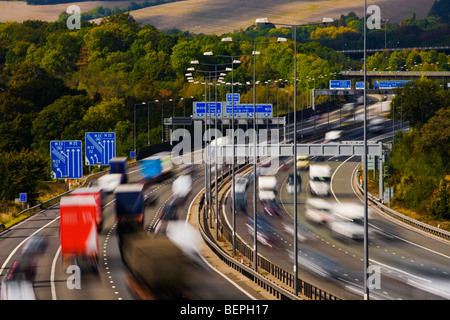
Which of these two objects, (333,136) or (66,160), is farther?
(333,136)

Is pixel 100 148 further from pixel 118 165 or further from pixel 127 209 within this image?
pixel 127 209

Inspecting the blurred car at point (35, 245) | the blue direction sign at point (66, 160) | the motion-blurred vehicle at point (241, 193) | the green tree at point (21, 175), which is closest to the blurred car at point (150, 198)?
the motion-blurred vehicle at point (241, 193)

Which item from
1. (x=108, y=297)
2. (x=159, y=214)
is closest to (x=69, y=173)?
(x=159, y=214)

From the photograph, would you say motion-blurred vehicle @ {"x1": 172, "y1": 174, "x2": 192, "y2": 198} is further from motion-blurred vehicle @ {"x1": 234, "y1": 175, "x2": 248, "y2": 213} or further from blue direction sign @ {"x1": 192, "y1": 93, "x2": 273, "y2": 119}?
blue direction sign @ {"x1": 192, "y1": 93, "x2": 273, "y2": 119}

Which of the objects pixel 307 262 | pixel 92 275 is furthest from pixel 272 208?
pixel 92 275

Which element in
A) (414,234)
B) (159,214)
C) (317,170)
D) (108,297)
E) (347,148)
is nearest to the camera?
(108,297)

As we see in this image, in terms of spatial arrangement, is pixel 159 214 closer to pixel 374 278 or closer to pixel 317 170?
pixel 374 278

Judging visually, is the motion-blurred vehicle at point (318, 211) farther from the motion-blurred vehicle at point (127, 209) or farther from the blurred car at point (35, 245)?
the blurred car at point (35, 245)
